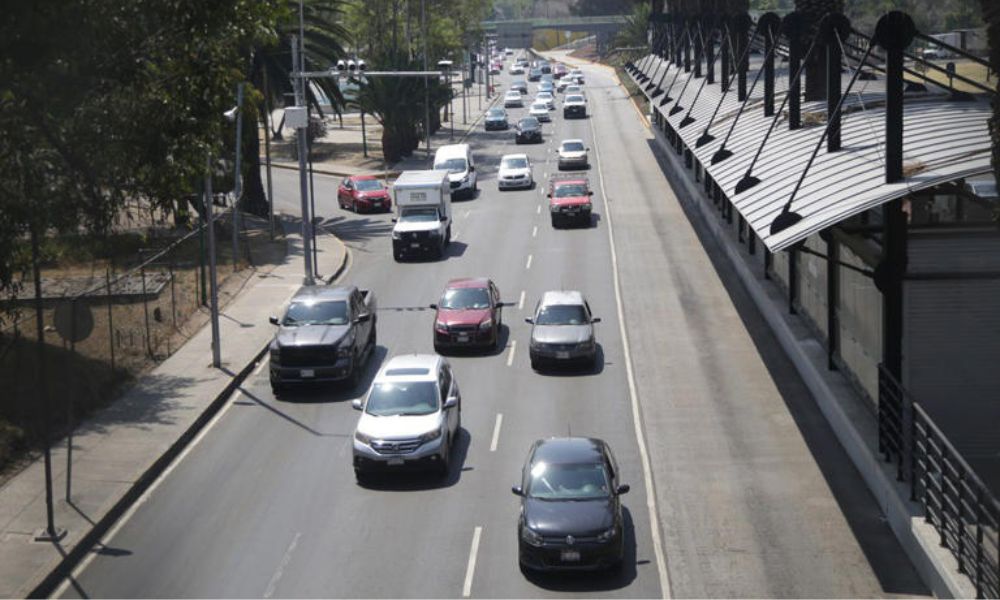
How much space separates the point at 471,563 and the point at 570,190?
3610cm

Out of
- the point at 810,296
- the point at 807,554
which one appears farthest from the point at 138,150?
the point at 810,296

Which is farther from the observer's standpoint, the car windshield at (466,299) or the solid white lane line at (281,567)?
the car windshield at (466,299)

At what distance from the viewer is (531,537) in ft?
64.8

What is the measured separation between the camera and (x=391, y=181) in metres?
72.9

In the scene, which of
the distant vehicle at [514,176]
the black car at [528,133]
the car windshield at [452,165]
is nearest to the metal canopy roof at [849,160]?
the car windshield at [452,165]

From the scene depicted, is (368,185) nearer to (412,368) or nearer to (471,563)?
(412,368)

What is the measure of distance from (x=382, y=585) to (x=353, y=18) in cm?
9105

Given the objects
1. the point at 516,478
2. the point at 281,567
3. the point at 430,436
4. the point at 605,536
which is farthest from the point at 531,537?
the point at 430,436

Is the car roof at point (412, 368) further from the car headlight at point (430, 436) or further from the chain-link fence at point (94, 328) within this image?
the chain-link fence at point (94, 328)

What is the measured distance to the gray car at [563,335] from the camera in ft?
107

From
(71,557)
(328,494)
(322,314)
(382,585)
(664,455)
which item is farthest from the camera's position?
(322,314)

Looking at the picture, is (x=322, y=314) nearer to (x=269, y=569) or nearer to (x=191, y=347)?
(x=191, y=347)

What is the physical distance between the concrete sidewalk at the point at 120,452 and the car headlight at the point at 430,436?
5485 millimetres

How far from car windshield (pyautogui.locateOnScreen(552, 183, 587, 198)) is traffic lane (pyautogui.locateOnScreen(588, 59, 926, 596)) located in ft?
35.0
